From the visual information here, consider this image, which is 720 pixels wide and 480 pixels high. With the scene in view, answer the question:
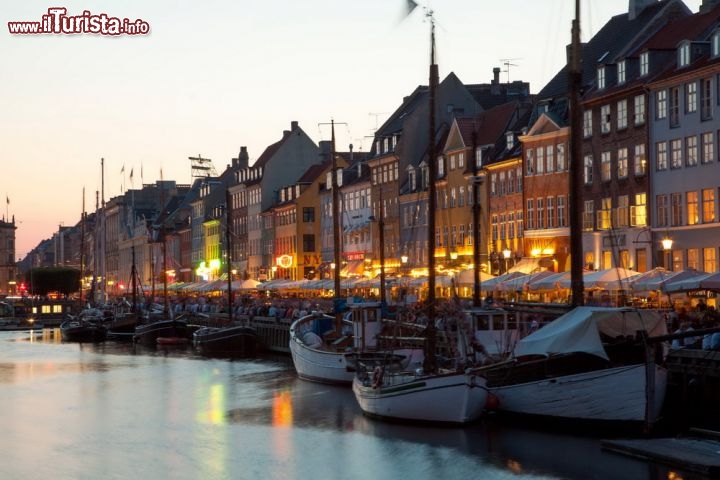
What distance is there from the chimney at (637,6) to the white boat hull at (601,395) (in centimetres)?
4106

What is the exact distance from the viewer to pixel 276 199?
429 feet

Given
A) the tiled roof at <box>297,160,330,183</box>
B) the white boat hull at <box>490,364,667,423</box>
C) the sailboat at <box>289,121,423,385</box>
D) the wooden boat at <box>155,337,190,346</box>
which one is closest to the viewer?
the white boat hull at <box>490,364,667,423</box>

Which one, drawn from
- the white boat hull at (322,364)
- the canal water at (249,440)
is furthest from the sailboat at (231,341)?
the white boat hull at (322,364)

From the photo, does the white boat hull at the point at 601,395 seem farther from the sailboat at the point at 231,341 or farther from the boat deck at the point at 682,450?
the sailboat at the point at 231,341

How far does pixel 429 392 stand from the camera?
36188mm

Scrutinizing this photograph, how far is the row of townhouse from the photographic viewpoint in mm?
61159

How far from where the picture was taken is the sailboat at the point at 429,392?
1403 inches

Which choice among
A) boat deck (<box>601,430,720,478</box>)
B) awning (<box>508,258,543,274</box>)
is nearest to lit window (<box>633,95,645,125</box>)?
awning (<box>508,258,543,274</box>)

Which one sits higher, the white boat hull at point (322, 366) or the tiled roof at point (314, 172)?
the tiled roof at point (314, 172)

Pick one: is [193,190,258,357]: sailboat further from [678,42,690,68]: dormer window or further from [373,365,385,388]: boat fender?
[373,365,385,388]: boat fender

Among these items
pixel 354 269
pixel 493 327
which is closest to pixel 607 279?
pixel 493 327

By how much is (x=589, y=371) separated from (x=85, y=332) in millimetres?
73320

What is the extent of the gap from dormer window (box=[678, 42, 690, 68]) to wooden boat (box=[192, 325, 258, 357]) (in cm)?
2706

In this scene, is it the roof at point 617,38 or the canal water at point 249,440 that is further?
the roof at point 617,38
